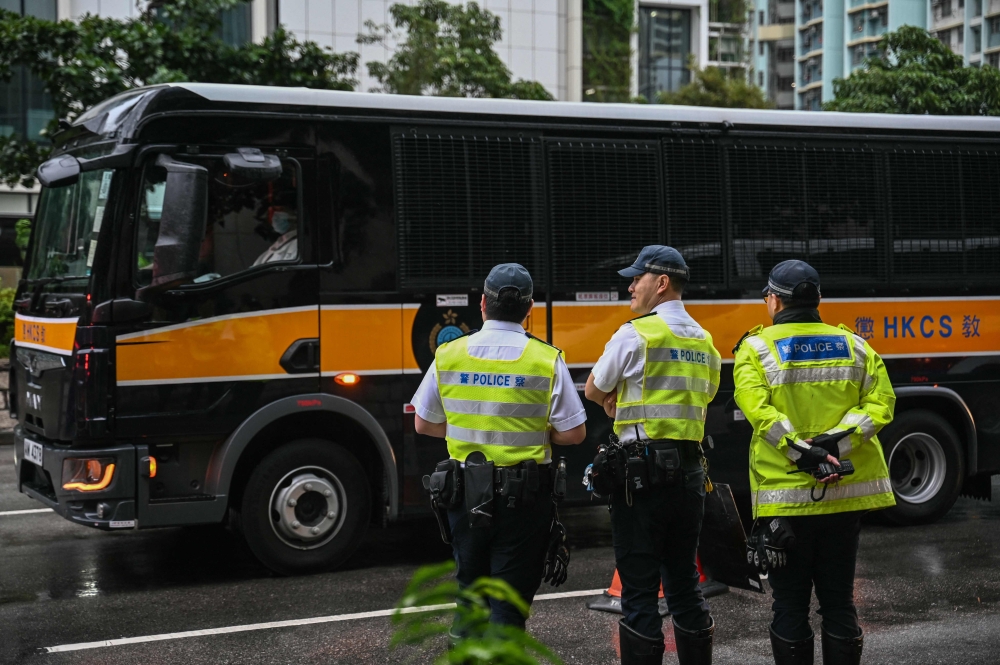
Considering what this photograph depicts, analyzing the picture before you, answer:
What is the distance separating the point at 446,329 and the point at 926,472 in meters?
3.94

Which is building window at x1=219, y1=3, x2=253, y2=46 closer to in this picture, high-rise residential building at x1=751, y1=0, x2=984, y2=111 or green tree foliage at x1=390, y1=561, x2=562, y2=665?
green tree foliage at x1=390, y1=561, x2=562, y2=665

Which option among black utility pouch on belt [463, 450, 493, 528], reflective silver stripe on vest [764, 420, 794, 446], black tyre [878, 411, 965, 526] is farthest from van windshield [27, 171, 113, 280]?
black tyre [878, 411, 965, 526]

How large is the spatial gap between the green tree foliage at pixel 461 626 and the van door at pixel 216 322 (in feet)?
17.4

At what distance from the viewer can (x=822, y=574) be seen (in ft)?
15.0

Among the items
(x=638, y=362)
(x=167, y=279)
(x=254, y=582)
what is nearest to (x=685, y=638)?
(x=638, y=362)

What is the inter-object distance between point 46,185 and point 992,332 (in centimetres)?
679

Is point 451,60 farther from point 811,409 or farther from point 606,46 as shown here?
point 606,46

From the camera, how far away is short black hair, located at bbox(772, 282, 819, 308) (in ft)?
15.3

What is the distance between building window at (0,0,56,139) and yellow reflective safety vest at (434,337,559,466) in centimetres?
2895

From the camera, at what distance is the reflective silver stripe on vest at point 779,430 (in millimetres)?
4496

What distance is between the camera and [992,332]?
8.91 meters

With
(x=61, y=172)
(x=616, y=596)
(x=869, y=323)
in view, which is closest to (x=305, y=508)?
(x=616, y=596)

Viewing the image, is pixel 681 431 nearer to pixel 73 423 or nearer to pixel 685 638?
pixel 685 638

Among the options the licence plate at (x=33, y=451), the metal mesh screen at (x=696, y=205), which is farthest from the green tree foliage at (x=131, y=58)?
the metal mesh screen at (x=696, y=205)
